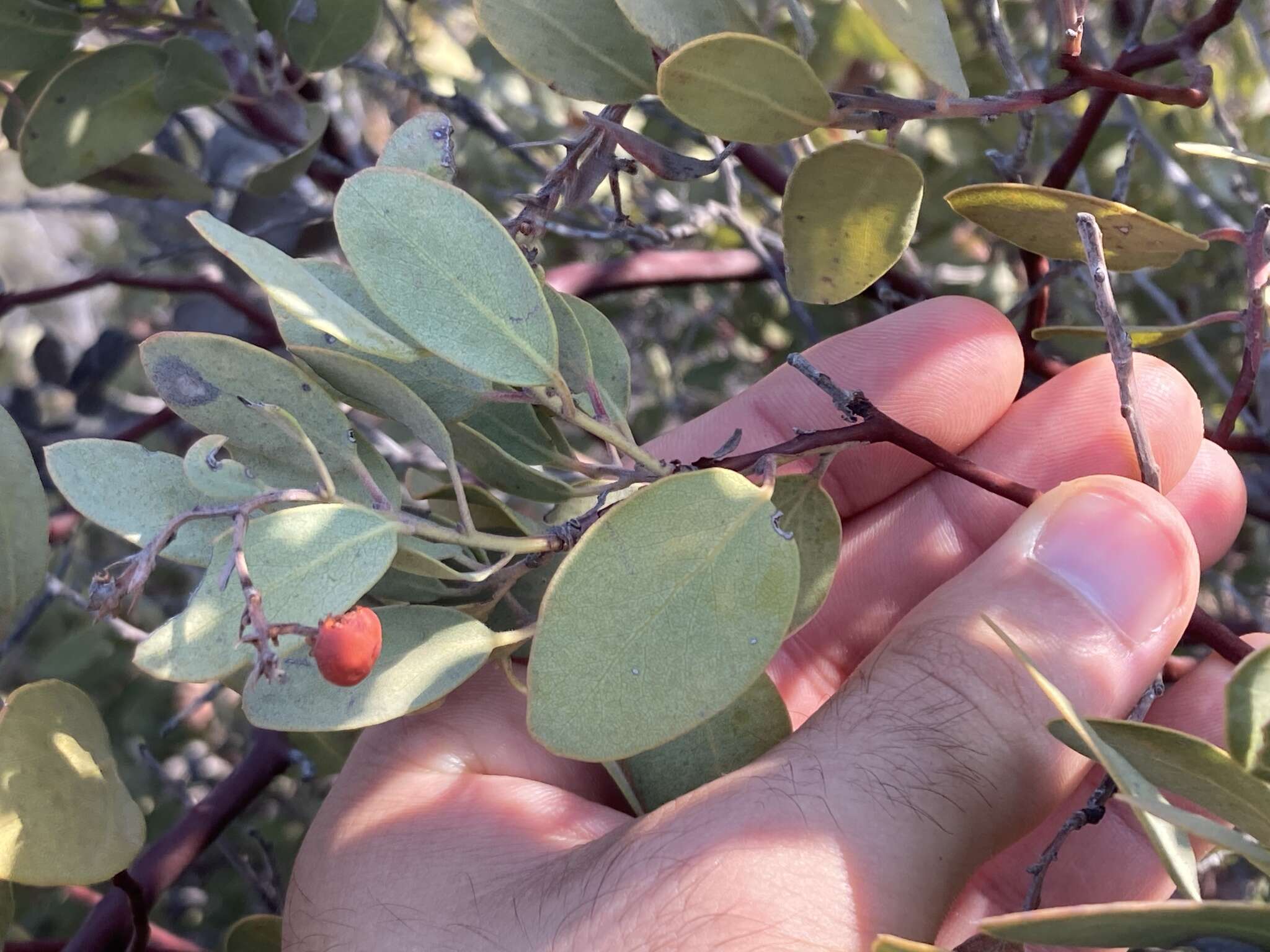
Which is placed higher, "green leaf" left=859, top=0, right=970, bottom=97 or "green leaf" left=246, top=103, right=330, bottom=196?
"green leaf" left=859, top=0, right=970, bottom=97

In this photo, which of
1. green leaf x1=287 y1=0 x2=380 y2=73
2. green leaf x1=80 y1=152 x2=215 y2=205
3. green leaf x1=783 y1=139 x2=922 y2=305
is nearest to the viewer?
Result: green leaf x1=783 y1=139 x2=922 y2=305

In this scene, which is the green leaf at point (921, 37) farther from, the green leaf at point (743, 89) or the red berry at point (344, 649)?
the red berry at point (344, 649)

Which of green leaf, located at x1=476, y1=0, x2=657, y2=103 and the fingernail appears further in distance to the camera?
the fingernail

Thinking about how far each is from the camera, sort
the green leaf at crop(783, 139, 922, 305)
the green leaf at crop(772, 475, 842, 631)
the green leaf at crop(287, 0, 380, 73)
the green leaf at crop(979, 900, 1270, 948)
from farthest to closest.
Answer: the green leaf at crop(287, 0, 380, 73) < the green leaf at crop(772, 475, 842, 631) < the green leaf at crop(783, 139, 922, 305) < the green leaf at crop(979, 900, 1270, 948)

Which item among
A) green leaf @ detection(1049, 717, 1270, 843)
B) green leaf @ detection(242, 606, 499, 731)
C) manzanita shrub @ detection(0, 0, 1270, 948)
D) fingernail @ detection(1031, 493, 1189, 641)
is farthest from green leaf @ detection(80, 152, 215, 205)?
green leaf @ detection(1049, 717, 1270, 843)

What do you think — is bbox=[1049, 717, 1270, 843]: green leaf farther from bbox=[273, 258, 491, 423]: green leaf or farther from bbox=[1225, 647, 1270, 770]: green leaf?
bbox=[273, 258, 491, 423]: green leaf

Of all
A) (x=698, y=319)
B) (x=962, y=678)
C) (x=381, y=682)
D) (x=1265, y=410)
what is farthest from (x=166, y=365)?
(x=698, y=319)

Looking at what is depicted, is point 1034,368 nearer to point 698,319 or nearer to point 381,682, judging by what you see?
point 698,319
